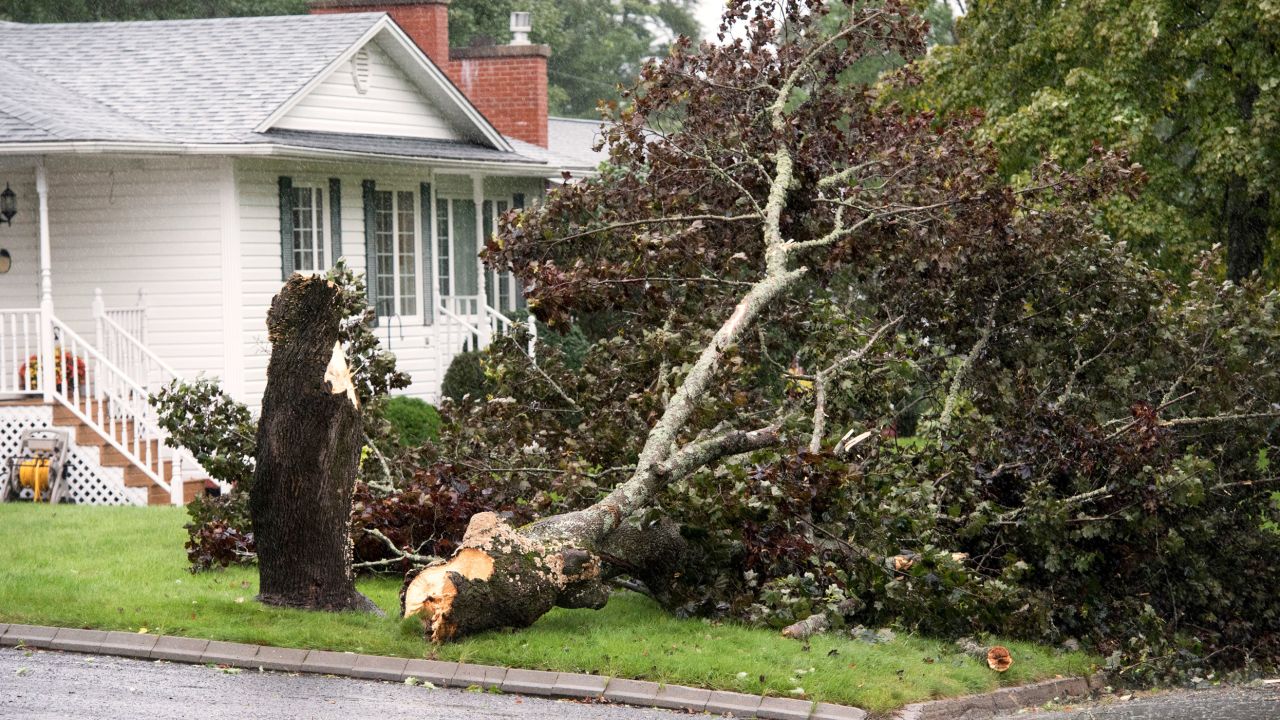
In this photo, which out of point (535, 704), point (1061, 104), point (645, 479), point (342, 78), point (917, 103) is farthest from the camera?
point (917, 103)

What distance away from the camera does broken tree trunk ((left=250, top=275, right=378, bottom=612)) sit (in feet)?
32.3

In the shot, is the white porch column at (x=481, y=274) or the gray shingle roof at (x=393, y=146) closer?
the gray shingle roof at (x=393, y=146)

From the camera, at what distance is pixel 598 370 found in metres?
12.4

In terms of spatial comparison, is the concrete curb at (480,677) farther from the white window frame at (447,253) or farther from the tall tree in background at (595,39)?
the tall tree in background at (595,39)

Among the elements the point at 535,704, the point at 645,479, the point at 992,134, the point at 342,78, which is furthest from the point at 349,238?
the point at 535,704

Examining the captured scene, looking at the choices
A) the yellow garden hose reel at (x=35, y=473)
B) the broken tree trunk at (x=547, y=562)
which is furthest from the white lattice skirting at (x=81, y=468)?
the broken tree trunk at (x=547, y=562)

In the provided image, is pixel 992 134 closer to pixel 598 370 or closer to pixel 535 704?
pixel 598 370

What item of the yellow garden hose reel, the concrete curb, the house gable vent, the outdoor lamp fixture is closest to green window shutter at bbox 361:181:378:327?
the house gable vent

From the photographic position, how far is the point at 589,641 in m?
9.62

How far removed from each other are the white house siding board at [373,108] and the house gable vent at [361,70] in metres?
0.05

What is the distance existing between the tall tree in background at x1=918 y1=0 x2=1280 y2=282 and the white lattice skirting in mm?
11370

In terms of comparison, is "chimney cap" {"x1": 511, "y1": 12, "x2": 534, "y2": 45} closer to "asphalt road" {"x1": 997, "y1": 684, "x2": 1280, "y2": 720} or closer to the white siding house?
the white siding house

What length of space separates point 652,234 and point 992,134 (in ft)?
35.6

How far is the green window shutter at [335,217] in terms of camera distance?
21391mm
